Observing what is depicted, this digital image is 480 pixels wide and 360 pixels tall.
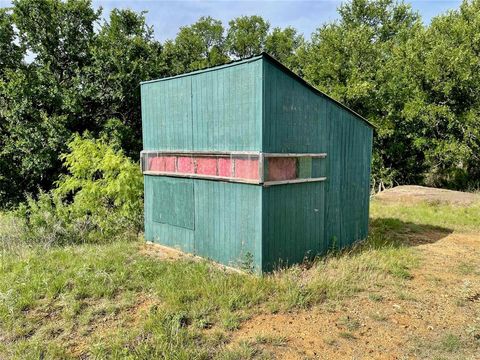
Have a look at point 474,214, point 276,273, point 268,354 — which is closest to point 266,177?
point 276,273

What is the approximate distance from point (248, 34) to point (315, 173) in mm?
24054

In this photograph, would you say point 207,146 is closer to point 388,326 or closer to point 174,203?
point 174,203

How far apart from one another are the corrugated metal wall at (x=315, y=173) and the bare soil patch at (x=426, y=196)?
5.59 meters

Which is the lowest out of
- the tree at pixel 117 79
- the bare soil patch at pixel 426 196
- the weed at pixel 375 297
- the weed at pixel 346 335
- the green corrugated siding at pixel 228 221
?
the weed at pixel 346 335

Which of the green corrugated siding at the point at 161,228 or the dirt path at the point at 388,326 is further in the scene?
the green corrugated siding at the point at 161,228

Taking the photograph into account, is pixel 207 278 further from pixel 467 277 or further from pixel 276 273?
pixel 467 277

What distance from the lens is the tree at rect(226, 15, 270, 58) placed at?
87.0 ft

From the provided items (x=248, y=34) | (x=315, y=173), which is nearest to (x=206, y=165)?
(x=315, y=173)

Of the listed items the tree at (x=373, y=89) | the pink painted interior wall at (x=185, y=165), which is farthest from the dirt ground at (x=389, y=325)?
the tree at (x=373, y=89)

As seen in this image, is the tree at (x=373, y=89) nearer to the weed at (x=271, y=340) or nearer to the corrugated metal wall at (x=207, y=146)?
the corrugated metal wall at (x=207, y=146)

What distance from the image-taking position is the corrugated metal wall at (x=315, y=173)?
4727 millimetres

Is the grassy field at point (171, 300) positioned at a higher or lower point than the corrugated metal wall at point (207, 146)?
lower

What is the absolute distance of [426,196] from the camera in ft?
36.8

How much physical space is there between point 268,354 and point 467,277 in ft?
12.4
